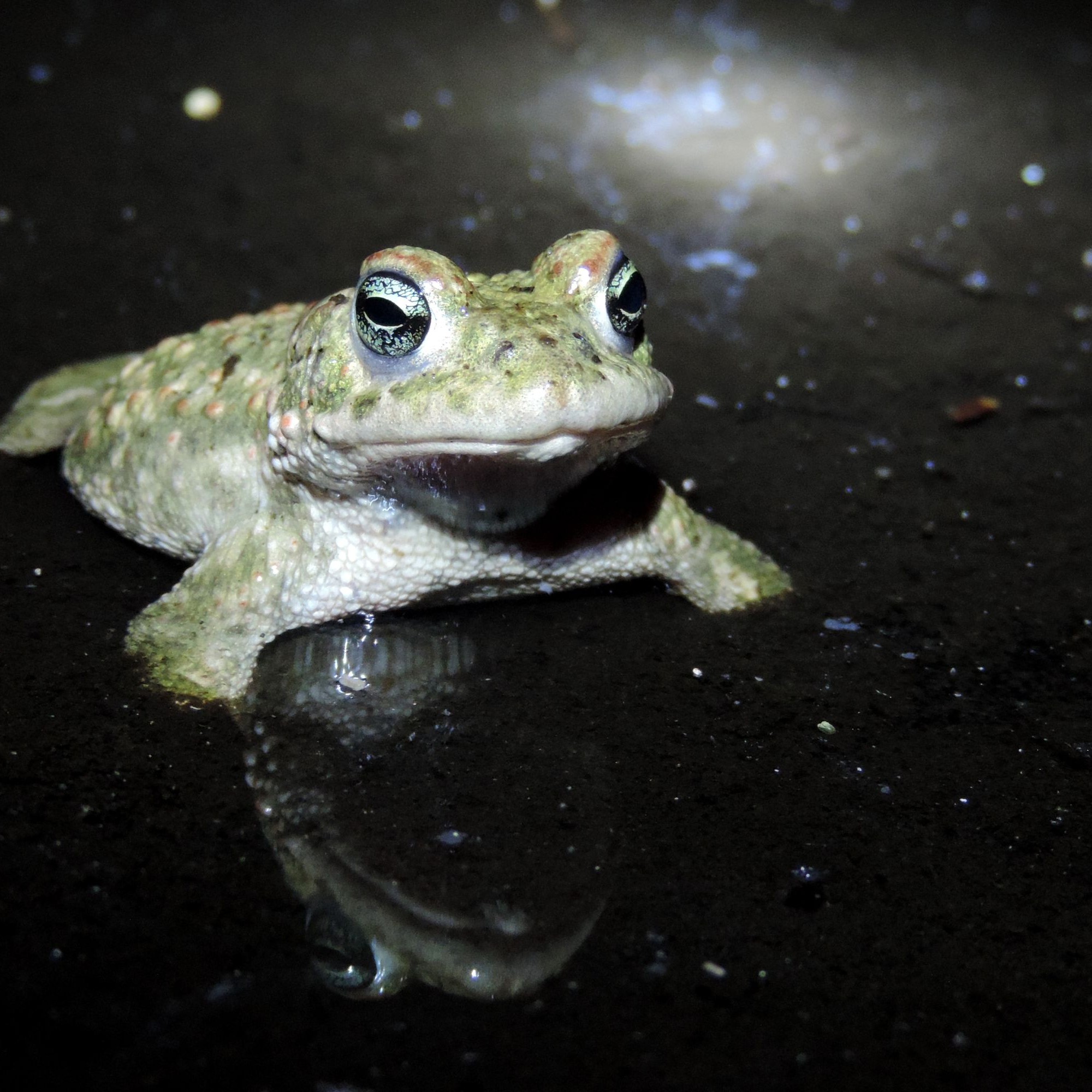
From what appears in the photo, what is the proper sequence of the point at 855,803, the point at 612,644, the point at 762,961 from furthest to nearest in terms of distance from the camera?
1. the point at 612,644
2. the point at 855,803
3. the point at 762,961

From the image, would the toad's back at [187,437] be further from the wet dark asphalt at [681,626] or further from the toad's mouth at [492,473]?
the toad's mouth at [492,473]

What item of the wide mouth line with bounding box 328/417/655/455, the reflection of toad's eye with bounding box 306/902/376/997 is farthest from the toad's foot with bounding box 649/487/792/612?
the reflection of toad's eye with bounding box 306/902/376/997

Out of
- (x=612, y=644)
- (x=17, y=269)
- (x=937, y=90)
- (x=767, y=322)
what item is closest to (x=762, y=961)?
(x=612, y=644)

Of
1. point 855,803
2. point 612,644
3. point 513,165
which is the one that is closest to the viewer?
point 855,803

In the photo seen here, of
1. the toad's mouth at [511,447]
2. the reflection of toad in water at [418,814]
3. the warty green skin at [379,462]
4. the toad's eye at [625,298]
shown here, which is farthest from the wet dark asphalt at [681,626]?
the toad's eye at [625,298]

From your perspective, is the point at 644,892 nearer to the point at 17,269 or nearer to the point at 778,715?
the point at 778,715

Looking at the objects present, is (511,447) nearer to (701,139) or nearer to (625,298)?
(625,298)

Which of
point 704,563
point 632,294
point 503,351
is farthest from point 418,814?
point 632,294
